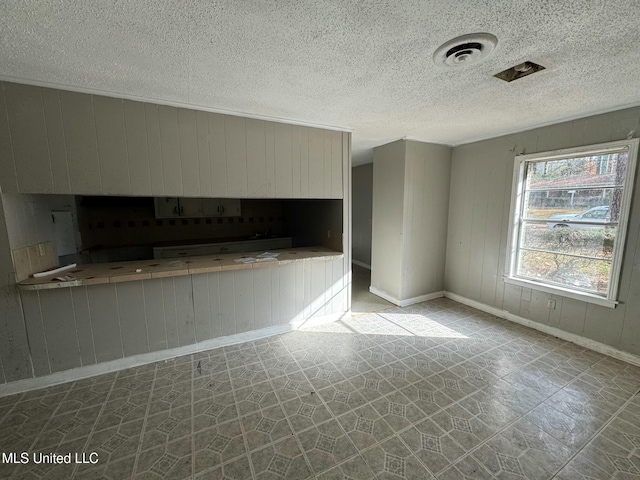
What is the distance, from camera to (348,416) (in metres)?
1.82

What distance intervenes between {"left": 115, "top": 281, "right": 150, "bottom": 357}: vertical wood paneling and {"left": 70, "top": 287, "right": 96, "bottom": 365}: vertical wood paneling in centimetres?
22

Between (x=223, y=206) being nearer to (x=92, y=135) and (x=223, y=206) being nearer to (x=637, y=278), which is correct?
(x=92, y=135)

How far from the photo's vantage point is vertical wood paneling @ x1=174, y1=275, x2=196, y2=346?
2.54 metres

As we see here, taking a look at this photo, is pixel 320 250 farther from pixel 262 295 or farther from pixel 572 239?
pixel 572 239

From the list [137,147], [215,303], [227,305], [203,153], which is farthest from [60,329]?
[203,153]

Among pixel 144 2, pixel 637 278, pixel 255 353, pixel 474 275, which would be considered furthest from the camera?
pixel 474 275

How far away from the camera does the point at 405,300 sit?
12.7ft

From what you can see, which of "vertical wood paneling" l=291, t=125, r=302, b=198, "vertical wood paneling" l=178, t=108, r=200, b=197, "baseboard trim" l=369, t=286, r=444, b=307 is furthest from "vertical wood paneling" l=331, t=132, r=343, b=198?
"baseboard trim" l=369, t=286, r=444, b=307

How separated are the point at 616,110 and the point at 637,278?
1.57 meters

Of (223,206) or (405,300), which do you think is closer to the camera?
(405,300)

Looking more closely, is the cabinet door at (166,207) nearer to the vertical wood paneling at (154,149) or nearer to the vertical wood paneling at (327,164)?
the vertical wood paneling at (154,149)

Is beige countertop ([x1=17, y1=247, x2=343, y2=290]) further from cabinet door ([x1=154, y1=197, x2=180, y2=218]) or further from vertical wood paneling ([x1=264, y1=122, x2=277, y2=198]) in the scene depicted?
cabinet door ([x1=154, y1=197, x2=180, y2=218])

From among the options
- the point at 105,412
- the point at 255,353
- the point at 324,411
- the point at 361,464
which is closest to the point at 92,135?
the point at 105,412

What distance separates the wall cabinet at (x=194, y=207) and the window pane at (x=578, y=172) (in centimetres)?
442
